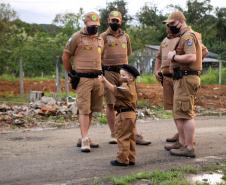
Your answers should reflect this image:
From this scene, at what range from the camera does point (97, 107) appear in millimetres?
8328

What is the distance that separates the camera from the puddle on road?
20.3 feet

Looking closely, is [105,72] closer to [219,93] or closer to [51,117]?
[51,117]

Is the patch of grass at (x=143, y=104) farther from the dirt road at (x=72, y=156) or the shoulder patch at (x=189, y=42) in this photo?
the shoulder patch at (x=189, y=42)

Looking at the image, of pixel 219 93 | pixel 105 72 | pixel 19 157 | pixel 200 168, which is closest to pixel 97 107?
pixel 105 72

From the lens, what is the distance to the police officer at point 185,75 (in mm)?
7492

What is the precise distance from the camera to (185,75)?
7566mm

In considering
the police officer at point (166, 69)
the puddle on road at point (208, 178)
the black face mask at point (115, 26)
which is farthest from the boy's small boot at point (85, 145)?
the puddle on road at point (208, 178)

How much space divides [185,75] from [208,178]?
5.58 ft

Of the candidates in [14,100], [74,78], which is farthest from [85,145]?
[14,100]

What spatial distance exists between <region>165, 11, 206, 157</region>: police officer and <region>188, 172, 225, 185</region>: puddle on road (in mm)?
1126

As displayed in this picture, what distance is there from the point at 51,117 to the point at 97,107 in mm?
3600

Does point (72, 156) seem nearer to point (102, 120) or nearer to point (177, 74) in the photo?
point (177, 74)

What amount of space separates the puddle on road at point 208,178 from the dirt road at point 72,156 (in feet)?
2.12

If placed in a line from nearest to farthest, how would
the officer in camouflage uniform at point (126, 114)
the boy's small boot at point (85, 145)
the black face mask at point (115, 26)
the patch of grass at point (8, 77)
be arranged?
the officer in camouflage uniform at point (126, 114), the boy's small boot at point (85, 145), the black face mask at point (115, 26), the patch of grass at point (8, 77)
